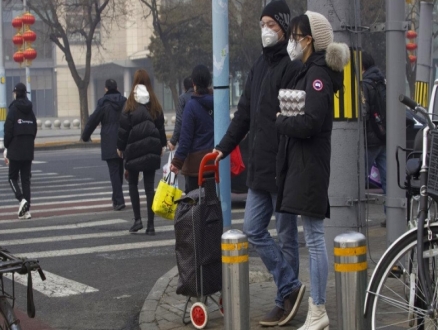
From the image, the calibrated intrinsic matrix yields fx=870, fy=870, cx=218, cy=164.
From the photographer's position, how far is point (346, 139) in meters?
6.93

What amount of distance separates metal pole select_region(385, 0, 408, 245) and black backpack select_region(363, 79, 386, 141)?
9.36 feet

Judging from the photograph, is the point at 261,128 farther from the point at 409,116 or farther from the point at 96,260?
the point at 409,116

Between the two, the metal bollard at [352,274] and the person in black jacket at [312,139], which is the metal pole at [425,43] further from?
the metal bollard at [352,274]

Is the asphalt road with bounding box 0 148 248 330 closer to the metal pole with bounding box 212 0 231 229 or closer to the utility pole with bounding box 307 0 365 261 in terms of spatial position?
the metal pole with bounding box 212 0 231 229

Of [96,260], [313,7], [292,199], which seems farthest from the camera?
[96,260]

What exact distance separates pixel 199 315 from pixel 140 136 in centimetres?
480

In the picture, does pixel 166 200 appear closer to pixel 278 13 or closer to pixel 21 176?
pixel 278 13

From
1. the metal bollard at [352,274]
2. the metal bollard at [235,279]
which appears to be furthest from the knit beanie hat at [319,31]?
the metal bollard at [352,274]

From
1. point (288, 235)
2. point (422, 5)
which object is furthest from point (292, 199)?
point (422, 5)

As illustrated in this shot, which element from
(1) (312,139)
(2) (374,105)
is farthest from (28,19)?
(1) (312,139)

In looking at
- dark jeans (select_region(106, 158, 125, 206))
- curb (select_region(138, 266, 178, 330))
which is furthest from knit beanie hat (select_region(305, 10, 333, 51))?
dark jeans (select_region(106, 158, 125, 206))

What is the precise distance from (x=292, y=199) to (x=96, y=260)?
4327 mm

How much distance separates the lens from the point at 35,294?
25.0 ft

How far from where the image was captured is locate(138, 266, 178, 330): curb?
630cm
